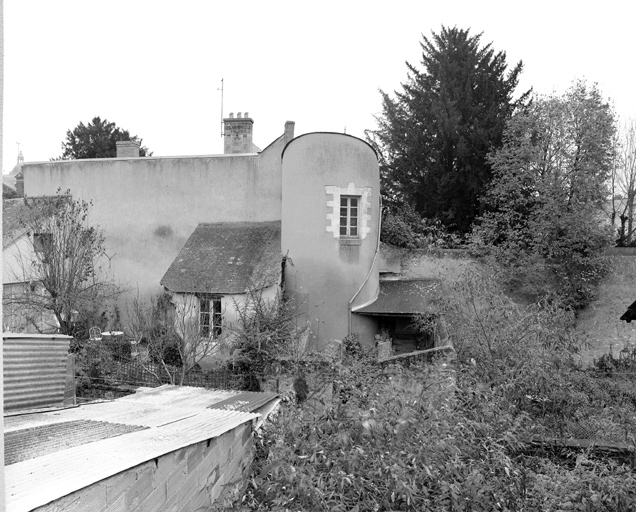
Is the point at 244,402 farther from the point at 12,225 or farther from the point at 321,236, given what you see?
the point at 12,225

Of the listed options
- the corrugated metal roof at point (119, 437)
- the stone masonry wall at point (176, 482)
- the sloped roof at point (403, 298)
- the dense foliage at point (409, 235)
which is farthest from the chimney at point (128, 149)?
the stone masonry wall at point (176, 482)

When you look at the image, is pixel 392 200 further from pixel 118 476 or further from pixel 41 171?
pixel 118 476

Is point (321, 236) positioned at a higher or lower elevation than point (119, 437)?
higher

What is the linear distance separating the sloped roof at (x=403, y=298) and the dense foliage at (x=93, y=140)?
2540cm

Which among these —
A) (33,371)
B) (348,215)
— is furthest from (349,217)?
(33,371)

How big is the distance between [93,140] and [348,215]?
26822 millimetres

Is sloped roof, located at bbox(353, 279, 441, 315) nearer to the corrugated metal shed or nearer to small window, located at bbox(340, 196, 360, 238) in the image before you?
small window, located at bbox(340, 196, 360, 238)

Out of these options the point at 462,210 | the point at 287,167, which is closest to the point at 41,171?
the point at 287,167

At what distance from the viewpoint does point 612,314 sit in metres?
16.8

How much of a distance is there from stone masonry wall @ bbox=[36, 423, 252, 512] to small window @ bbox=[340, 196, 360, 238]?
37.5 ft

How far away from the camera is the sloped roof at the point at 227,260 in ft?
52.0

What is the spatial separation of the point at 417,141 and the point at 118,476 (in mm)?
21845

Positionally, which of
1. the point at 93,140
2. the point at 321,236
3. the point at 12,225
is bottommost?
the point at 321,236

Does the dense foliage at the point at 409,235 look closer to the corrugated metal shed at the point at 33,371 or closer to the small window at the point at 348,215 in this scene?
the small window at the point at 348,215
